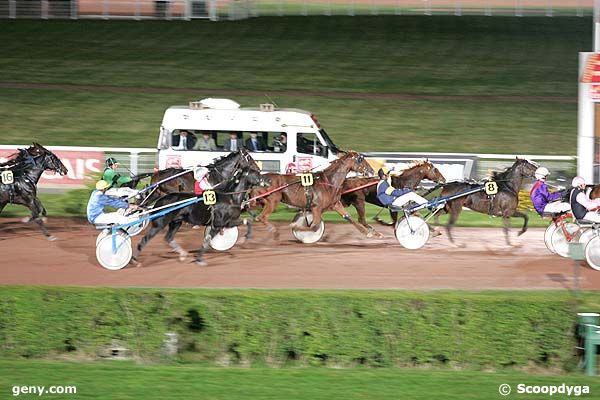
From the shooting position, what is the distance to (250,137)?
21.0m

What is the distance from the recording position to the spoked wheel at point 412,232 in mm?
18047

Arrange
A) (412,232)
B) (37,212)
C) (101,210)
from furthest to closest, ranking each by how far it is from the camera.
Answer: (37,212), (412,232), (101,210)

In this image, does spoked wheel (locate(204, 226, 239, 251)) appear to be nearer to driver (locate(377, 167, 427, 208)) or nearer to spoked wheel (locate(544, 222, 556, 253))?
driver (locate(377, 167, 427, 208))

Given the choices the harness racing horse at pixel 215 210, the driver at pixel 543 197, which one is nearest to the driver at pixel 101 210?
the harness racing horse at pixel 215 210

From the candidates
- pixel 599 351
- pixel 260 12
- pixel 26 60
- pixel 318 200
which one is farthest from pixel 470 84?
pixel 599 351

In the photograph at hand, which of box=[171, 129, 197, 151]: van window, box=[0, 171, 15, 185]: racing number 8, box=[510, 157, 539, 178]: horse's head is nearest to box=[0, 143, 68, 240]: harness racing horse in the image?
box=[0, 171, 15, 185]: racing number 8

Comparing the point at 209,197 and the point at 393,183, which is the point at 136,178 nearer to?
the point at 209,197

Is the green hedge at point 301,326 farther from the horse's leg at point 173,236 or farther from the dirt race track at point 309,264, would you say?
the horse's leg at point 173,236

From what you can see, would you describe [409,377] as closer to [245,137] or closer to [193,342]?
[193,342]

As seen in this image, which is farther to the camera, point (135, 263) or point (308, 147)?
point (308, 147)

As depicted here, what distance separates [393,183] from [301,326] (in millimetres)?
7220

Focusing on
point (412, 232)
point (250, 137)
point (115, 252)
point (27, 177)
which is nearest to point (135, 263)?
point (115, 252)

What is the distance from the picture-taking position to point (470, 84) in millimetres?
36500

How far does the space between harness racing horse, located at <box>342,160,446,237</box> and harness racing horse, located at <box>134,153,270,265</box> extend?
2.08m
